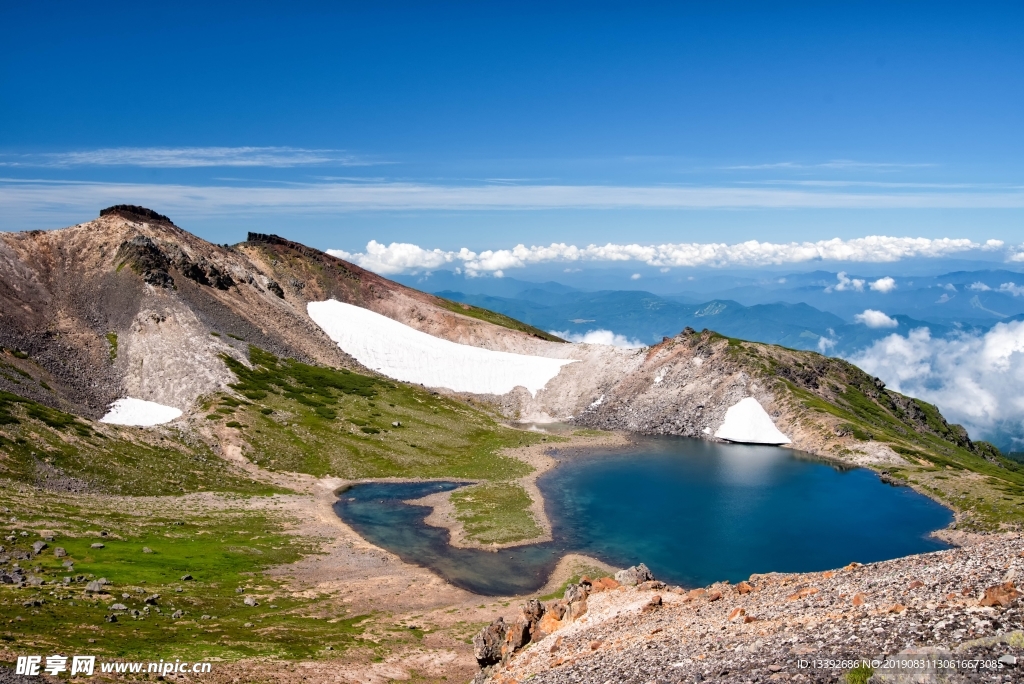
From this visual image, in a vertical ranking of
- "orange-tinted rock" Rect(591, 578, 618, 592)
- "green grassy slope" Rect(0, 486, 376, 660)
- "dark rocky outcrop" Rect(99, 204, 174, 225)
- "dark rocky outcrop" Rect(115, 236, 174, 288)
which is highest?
"dark rocky outcrop" Rect(99, 204, 174, 225)

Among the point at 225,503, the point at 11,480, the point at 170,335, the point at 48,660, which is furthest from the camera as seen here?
the point at 170,335

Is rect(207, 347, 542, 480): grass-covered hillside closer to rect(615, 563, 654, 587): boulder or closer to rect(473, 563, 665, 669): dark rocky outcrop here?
rect(615, 563, 654, 587): boulder

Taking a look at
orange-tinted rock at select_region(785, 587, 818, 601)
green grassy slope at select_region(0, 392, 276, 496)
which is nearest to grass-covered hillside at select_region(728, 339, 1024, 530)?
orange-tinted rock at select_region(785, 587, 818, 601)

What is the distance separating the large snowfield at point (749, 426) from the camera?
116938mm

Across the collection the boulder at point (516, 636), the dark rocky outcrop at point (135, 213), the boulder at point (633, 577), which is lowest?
the boulder at point (516, 636)

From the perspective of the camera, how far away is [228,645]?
122 feet

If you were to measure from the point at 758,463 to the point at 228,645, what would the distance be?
8904 centimetres

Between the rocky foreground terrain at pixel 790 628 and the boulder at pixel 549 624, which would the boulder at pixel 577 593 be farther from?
the boulder at pixel 549 624

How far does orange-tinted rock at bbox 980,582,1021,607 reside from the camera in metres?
→ 20.7

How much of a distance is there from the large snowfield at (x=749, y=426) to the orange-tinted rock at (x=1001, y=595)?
328 ft

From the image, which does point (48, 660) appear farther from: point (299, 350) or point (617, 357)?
point (617, 357)

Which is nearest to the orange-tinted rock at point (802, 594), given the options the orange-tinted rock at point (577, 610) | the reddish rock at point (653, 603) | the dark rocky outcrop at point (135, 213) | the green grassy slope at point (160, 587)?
the reddish rock at point (653, 603)

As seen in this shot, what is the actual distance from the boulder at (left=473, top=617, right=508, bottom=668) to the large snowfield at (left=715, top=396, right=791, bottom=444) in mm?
91502

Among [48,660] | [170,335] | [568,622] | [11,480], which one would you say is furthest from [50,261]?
[568,622]
